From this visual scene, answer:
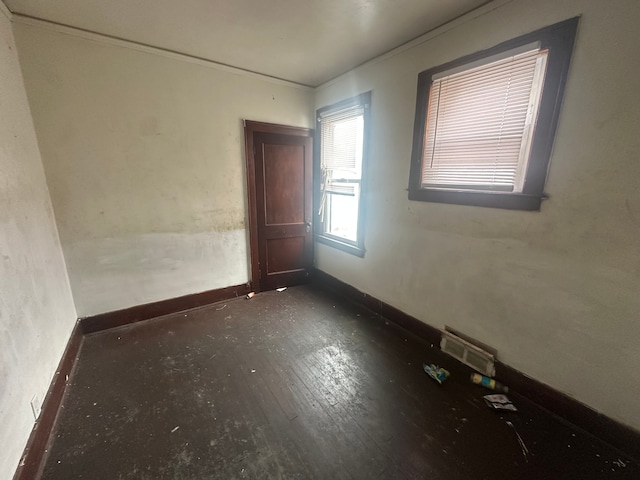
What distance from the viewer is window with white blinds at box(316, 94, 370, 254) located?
2.84 meters

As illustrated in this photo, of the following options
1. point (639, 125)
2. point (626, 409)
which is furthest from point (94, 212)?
point (626, 409)

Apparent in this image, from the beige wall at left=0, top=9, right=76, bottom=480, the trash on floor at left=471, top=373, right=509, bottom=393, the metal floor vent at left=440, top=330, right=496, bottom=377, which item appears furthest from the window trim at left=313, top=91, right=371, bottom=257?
the beige wall at left=0, top=9, right=76, bottom=480

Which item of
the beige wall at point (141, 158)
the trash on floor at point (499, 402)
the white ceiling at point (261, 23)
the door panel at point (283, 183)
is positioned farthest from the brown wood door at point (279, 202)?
the trash on floor at point (499, 402)

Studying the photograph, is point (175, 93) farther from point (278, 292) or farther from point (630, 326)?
point (630, 326)

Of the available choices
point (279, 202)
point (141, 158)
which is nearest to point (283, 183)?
point (279, 202)

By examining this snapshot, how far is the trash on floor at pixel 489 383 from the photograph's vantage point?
1845 millimetres

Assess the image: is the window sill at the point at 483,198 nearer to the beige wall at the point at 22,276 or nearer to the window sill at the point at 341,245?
the window sill at the point at 341,245

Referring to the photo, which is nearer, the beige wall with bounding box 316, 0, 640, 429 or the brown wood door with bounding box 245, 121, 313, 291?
the beige wall with bounding box 316, 0, 640, 429

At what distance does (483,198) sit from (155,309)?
323 cm

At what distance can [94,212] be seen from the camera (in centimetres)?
235

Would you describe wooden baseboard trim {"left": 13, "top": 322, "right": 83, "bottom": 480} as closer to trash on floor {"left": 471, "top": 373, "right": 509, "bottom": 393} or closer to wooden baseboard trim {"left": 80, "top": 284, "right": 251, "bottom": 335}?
wooden baseboard trim {"left": 80, "top": 284, "right": 251, "bottom": 335}

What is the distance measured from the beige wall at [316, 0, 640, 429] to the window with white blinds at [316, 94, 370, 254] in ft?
1.87

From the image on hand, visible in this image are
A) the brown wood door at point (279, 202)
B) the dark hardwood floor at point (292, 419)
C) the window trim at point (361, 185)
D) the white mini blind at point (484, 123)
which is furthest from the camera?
the brown wood door at point (279, 202)

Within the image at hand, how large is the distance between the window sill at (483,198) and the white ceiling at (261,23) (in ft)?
4.12
